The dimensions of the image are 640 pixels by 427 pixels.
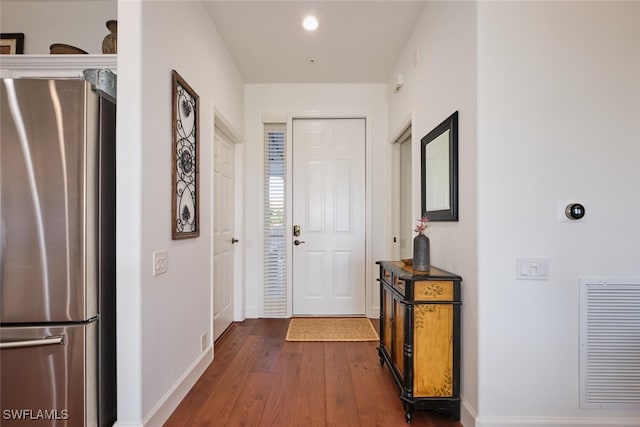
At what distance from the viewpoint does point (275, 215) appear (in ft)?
12.9

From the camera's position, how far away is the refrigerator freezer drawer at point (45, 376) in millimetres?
1390

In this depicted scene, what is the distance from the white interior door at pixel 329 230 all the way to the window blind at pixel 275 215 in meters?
0.15

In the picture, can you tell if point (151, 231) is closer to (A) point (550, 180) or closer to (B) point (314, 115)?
(A) point (550, 180)

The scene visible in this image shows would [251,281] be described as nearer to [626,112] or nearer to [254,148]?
[254,148]

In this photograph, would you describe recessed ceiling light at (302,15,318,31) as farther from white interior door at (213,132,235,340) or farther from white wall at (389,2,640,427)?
white wall at (389,2,640,427)

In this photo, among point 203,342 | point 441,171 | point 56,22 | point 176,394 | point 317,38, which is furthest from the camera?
point 317,38

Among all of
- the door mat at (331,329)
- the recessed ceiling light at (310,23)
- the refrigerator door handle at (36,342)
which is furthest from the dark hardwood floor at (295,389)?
the recessed ceiling light at (310,23)

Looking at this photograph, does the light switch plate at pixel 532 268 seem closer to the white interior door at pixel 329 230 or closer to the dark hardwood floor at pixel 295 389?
the dark hardwood floor at pixel 295 389

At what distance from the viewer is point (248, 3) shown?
244cm

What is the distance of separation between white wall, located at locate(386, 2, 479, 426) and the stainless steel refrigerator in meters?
1.95

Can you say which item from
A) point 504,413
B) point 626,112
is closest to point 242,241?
point 504,413

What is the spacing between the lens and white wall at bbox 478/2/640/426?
165 centimetres

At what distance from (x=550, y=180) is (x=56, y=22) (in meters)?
3.49

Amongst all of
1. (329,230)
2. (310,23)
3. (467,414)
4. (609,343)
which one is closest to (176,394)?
(467,414)
